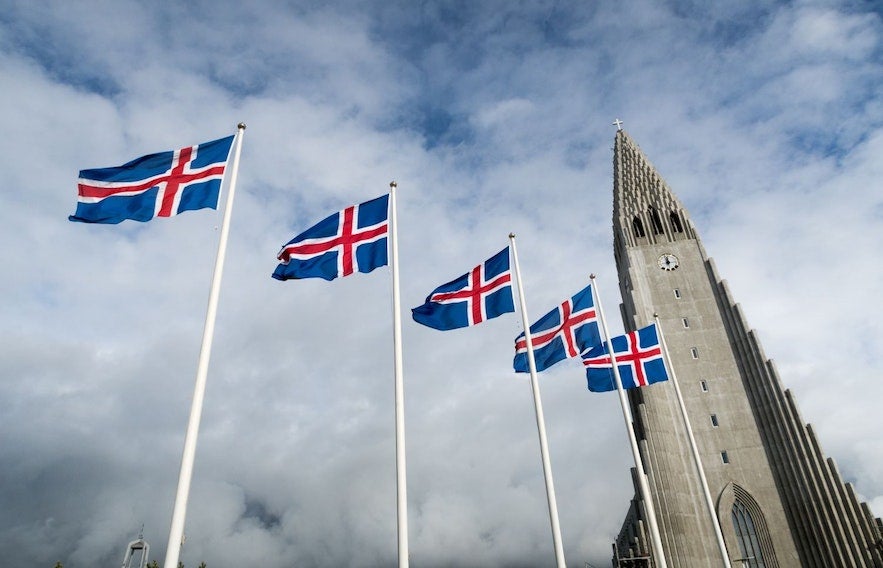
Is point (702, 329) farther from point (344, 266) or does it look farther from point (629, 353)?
point (344, 266)

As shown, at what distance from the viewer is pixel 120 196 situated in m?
16.1

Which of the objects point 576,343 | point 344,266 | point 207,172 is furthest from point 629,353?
point 207,172

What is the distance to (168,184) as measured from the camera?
16453mm

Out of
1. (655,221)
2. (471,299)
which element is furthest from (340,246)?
(655,221)

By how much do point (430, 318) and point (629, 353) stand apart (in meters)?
12.2

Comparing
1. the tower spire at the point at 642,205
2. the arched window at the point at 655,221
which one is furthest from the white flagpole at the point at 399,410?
the arched window at the point at 655,221

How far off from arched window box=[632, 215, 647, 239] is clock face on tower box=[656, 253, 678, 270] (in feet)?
13.5

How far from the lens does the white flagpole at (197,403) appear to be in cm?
1141

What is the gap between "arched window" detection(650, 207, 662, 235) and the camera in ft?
195

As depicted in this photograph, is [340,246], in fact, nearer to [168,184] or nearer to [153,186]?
[168,184]

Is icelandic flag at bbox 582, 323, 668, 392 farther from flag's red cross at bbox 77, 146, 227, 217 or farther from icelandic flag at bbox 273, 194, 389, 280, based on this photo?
flag's red cross at bbox 77, 146, 227, 217

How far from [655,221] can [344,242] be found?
4984 cm

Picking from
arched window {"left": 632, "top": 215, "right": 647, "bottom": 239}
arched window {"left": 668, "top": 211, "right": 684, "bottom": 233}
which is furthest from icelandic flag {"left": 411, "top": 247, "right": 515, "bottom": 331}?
arched window {"left": 668, "top": 211, "right": 684, "bottom": 233}

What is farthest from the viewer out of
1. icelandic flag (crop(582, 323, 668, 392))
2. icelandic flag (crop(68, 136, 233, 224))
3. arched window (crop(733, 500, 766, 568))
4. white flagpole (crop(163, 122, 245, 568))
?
arched window (crop(733, 500, 766, 568))
